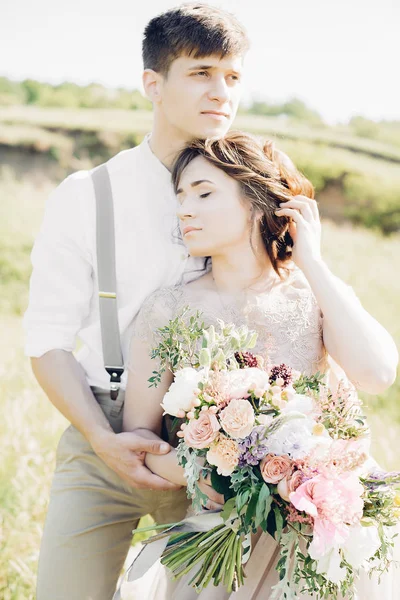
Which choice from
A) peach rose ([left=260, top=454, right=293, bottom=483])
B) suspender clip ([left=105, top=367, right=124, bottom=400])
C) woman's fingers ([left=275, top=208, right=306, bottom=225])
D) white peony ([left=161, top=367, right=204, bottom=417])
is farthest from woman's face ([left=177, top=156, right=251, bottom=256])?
→ peach rose ([left=260, top=454, right=293, bottom=483])

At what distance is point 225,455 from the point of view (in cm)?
204

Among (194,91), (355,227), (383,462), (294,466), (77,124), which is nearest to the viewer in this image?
(294,466)

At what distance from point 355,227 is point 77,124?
6257mm

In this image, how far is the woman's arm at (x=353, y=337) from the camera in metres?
2.53

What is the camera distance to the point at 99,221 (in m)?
2.97

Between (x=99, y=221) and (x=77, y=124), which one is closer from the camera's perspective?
(x=99, y=221)

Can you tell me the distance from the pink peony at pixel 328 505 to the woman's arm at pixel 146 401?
77cm

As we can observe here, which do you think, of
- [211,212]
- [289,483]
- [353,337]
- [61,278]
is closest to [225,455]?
[289,483]

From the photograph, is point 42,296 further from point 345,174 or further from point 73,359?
point 345,174

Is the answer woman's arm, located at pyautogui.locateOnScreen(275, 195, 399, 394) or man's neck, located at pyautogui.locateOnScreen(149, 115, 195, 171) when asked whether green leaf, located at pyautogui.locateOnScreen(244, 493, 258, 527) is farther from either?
man's neck, located at pyautogui.locateOnScreen(149, 115, 195, 171)

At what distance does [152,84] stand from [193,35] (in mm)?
331

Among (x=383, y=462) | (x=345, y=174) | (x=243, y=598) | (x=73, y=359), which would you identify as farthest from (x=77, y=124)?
(x=243, y=598)

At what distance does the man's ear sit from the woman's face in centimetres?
57

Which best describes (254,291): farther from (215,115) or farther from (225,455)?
(225,455)
